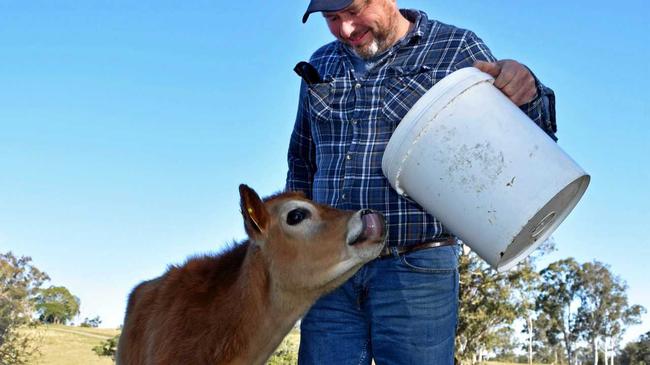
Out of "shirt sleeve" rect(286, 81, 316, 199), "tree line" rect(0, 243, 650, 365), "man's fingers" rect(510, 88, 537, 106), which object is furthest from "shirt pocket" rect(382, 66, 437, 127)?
"tree line" rect(0, 243, 650, 365)

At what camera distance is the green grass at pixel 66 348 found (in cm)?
3962

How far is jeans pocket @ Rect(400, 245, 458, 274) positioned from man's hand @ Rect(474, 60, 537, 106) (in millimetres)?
1007

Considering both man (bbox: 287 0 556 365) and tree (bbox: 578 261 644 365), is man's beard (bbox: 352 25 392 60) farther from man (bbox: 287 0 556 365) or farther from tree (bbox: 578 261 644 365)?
tree (bbox: 578 261 644 365)

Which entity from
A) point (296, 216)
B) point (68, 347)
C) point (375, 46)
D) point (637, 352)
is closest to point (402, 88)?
point (375, 46)

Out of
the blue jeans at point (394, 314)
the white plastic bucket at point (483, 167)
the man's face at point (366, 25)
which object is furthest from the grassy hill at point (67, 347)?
the white plastic bucket at point (483, 167)

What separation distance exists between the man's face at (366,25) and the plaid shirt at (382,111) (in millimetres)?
94

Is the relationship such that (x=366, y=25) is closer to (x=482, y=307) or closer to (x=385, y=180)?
(x=385, y=180)

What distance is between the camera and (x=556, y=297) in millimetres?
55500

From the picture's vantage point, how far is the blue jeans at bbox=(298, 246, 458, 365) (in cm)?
450

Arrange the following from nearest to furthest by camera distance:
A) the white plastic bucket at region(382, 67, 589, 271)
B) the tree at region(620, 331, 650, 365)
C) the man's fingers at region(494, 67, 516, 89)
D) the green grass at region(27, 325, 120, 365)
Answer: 1. the white plastic bucket at region(382, 67, 589, 271)
2. the man's fingers at region(494, 67, 516, 89)
3. the green grass at region(27, 325, 120, 365)
4. the tree at region(620, 331, 650, 365)

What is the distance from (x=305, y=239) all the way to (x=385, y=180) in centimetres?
69

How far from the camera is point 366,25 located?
4.68 metres

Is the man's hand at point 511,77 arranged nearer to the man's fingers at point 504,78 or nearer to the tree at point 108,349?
the man's fingers at point 504,78

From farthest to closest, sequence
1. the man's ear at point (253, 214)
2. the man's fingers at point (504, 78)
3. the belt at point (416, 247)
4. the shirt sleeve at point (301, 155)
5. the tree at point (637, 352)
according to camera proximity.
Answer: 1. the tree at point (637, 352)
2. the shirt sleeve at point (301, 155)
3. the man's ear at point (253, 214)
4. the belt at point (416, 247)
5. the man's fingers at point (504, 78)
